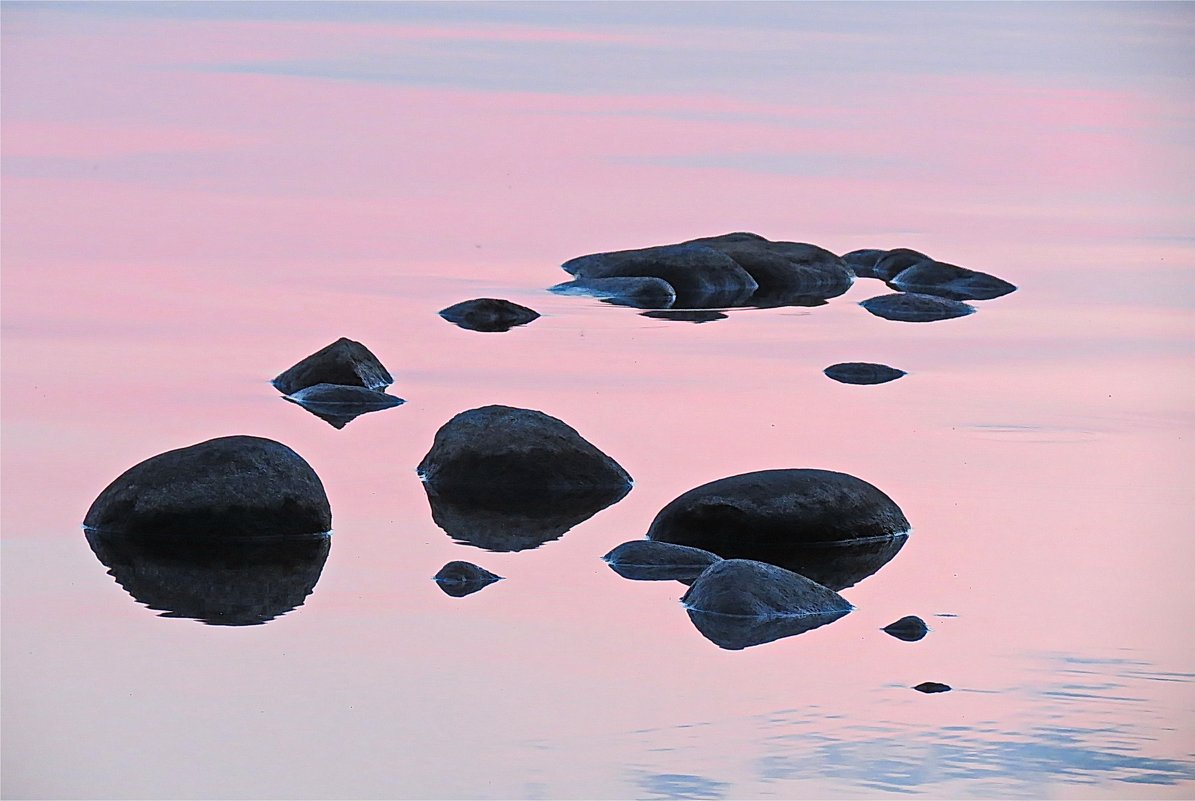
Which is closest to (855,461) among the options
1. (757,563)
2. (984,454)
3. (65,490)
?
(984,454)

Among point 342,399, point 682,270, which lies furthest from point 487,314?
point 342,399

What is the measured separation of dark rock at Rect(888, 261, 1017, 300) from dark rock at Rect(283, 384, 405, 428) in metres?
11.5

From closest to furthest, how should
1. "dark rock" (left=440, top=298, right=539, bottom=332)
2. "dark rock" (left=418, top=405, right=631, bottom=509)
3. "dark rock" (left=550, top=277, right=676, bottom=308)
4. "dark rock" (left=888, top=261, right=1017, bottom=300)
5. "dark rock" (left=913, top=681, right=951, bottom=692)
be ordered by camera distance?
1. "dark rock" (left=913, top=681, right=951, bottom=692)
2. "dark rock" (left=418, top=405, right=631, bottom=509)
3. "dark rock" (left=440, top=298, right=539, bottom=332)
4. "dark rock" (left=550, top=277, right=676, bottom=308)
5. "dark rock" (left=888, top=261, right=1017, bottom=300)

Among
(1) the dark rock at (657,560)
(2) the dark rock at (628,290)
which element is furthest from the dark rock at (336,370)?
(2) the dark rock at (628,290)

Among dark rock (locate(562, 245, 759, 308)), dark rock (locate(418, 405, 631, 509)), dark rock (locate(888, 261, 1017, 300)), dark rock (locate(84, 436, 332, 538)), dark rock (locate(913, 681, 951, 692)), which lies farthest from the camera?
dark rock (locate(888, 261, 1017, 300))

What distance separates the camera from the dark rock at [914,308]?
2772 centimetres

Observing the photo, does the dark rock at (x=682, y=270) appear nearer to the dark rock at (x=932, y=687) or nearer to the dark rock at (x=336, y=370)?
the dark rock at (x=336, y=370)

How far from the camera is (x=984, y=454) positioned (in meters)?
18.8

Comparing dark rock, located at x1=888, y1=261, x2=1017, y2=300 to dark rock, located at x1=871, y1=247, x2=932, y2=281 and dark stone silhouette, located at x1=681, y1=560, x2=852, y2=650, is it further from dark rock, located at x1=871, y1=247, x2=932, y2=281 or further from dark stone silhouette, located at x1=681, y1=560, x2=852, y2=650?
dark stone silhouette, located at x1=681, y1=560, x2=852, y2=650

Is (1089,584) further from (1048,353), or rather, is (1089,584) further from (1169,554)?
(1048,353)

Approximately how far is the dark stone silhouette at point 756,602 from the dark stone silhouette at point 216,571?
2.29 m

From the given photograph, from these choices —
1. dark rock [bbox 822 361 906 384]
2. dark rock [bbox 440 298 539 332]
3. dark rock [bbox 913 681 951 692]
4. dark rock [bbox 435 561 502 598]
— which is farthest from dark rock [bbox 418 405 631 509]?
dark rock [bbox 440 298 539 332]

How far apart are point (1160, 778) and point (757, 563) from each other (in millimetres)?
3381

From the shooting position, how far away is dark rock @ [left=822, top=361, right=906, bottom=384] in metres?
22.4
